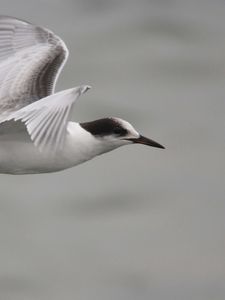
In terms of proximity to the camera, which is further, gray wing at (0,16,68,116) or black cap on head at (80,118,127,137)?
gray wing at (0,16,68,116)

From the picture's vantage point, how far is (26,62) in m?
10.6

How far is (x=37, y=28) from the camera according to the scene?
433 inches

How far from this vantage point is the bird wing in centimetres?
843

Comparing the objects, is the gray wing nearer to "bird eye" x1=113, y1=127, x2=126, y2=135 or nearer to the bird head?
the bird head

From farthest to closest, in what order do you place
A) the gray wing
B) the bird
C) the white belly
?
the gray wing
the white belly
the bird

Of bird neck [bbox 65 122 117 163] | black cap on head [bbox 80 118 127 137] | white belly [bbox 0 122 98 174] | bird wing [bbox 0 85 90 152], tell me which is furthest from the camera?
black cap on head [bbox 80 118 127 137]

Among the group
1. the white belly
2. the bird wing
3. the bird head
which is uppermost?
the bird wing

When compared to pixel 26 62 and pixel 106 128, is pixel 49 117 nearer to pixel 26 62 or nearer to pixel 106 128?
pixel 106 128

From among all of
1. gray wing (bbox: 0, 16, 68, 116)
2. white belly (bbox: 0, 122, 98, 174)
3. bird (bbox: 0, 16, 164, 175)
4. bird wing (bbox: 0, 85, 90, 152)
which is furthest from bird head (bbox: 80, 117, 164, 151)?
bird wing (bbox: 0, 85, 90, 152)

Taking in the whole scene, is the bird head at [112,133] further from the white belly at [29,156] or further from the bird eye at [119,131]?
the white belly at [29,156]

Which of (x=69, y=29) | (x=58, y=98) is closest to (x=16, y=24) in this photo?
(x=58, y=98)

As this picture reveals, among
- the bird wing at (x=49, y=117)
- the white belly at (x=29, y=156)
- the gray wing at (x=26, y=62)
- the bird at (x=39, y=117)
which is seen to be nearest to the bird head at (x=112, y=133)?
the bird at (x=39, y=117)

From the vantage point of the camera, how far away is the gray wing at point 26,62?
10.1 m

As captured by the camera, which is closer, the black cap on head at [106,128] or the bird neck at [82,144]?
the bird neck at [82,144]
